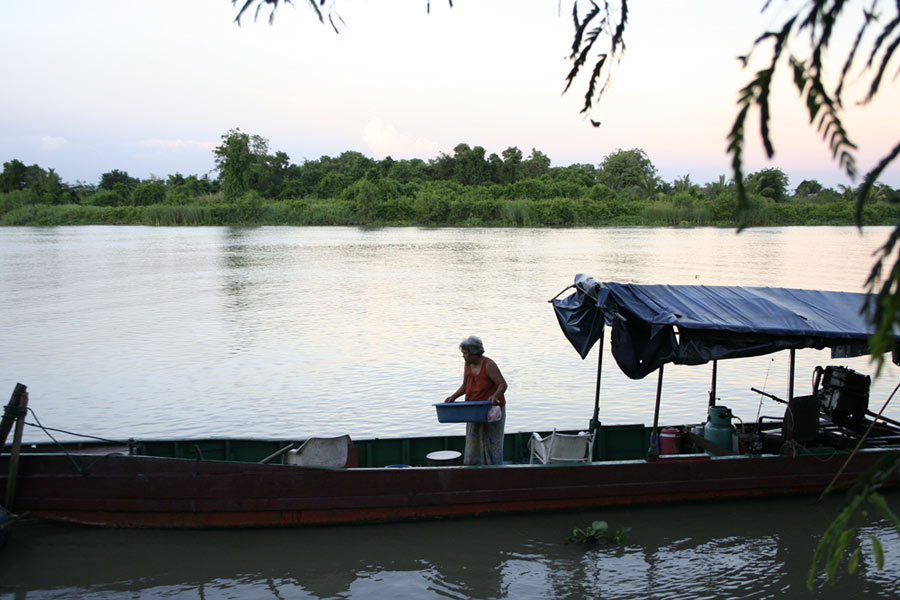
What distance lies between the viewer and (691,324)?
8031 millimetres

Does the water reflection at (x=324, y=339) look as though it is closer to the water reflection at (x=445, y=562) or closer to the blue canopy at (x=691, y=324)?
the water reflection at (x=445, y=562)

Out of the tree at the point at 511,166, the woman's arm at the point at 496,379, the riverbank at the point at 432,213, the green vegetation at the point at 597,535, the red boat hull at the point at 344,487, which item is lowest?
the green vegetation at the point at 597,535

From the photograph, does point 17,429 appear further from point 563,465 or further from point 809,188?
point 809,188

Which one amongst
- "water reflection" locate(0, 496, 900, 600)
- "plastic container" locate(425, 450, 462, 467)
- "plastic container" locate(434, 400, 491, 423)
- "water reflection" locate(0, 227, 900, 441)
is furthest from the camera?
"water reflection" locate(0, 227, 900, 441)

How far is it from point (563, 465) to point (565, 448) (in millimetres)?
524

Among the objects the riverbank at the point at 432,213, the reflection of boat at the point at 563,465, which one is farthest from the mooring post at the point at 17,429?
the riverbank at the point at 432,213

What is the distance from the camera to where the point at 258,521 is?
8.27m

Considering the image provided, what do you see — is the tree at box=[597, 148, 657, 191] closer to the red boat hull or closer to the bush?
the bush

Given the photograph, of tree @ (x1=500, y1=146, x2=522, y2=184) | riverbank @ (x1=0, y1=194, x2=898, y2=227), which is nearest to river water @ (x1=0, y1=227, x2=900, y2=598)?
riverbank @ (x1=0, y1=194, x2=898, y2=227)

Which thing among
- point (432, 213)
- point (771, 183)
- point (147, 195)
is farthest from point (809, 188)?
point (147, 195)

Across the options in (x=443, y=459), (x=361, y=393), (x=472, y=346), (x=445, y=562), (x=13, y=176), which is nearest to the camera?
(x=445, y=562)

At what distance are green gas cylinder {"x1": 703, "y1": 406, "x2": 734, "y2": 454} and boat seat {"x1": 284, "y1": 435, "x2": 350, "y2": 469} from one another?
167 inches

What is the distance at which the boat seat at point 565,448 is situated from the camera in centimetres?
894

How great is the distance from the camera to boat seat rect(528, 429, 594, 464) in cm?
894
